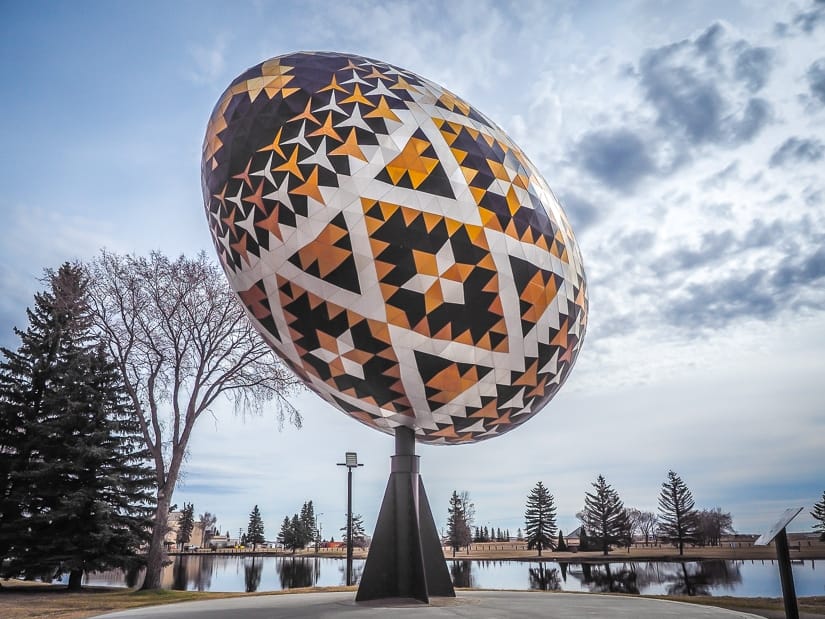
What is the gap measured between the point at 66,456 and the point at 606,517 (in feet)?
212

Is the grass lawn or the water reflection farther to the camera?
the water reflection

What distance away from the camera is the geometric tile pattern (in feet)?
31.7

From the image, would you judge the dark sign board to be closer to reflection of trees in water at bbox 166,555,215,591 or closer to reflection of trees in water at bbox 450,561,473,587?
reflection of trees in water at bbox 450,561,473,587

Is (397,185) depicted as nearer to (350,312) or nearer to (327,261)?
(327,261)

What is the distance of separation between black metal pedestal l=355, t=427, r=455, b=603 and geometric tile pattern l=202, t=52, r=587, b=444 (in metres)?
1.32

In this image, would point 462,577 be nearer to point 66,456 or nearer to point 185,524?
point 66,456

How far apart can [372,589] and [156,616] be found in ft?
13.2

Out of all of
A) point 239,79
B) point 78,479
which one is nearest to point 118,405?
point 78,479

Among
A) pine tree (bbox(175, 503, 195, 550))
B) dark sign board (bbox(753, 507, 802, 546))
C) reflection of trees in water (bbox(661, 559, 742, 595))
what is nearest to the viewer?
dark sign board (bbox(753, 507, 802, 546))

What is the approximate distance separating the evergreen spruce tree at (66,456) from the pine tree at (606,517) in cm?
6135

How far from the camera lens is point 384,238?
377 inches

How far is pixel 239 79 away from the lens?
11391mm

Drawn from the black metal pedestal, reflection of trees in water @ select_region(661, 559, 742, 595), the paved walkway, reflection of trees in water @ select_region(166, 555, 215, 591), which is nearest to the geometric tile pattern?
the black metal pedestal

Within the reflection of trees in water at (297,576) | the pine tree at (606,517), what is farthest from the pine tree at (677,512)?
the reflection of trees in water at (297,576)
